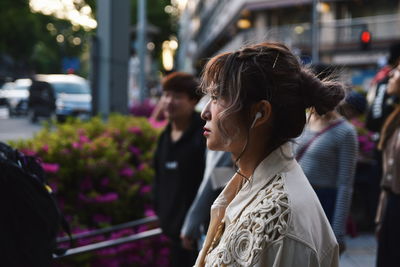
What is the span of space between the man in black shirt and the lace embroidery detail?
7.91 feet

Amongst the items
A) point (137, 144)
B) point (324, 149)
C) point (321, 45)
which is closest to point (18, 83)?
point (321, 45)

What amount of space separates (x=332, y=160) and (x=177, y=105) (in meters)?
1.23

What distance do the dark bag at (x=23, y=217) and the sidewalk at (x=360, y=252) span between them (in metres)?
4.00

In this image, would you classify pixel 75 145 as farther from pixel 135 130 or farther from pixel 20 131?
pixel 20 131

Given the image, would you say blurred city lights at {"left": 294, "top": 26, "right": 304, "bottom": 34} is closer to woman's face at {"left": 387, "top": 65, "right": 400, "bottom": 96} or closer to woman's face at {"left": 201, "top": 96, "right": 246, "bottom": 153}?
woman's face at {"left": 387, "top": 65, "right": 400, "bottom": 96}

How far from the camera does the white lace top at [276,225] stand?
148 cm

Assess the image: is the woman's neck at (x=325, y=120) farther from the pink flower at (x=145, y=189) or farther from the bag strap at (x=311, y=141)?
the pink flower at (x=145, y=189)

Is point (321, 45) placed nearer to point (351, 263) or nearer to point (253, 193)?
point (351, 263)

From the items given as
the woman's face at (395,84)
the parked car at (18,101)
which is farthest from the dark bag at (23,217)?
the parked car at (18,101)

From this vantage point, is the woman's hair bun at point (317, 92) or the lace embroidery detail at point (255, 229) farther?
the woman's hair bun at point (317, 92)

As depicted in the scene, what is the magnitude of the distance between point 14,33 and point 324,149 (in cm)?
3101

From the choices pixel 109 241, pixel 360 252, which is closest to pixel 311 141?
pixel 109 241

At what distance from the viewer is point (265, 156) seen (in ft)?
5.71

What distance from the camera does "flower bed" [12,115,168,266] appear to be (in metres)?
4.55
